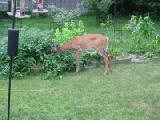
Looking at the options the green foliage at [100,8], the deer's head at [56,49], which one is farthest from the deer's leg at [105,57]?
the green foliage at [100,8]

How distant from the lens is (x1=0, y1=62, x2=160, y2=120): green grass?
278 inches

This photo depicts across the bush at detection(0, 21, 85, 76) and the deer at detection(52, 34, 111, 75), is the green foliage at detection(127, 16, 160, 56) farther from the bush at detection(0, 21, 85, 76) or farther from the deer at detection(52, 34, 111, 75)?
the bush at detection(0, 21, 85, 76)

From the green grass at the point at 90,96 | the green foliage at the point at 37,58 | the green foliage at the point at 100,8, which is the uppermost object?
the green foliage at the point at 100,8

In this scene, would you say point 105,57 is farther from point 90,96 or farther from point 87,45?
point 90,96

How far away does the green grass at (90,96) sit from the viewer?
7.05 m

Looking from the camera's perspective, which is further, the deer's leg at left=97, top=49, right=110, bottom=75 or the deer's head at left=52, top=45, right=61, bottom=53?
the deer's head at left=52, top=45, right=61, bottom=53

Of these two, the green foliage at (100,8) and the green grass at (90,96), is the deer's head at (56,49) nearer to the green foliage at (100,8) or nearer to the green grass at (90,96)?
the green grass at (90,96)

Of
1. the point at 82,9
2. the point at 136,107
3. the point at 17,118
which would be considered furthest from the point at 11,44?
the point at 82,9

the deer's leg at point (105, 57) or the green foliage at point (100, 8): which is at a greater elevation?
the green foliage at point (100, 8)

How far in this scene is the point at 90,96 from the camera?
26.4 feet

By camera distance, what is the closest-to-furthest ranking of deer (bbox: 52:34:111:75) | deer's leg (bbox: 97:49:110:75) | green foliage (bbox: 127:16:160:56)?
deer's leg (bbox: 97:49:110:75) → deer (bbox: 52:34:111:75) → green foliage (bbox: 127:16:160:56)

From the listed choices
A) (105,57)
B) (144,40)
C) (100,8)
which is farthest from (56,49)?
(100,8)

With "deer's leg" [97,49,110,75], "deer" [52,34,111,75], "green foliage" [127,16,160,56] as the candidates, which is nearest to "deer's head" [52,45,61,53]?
"deer" [52,34,111,75]

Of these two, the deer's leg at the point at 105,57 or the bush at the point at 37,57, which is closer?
the bush at the point at 37,57
